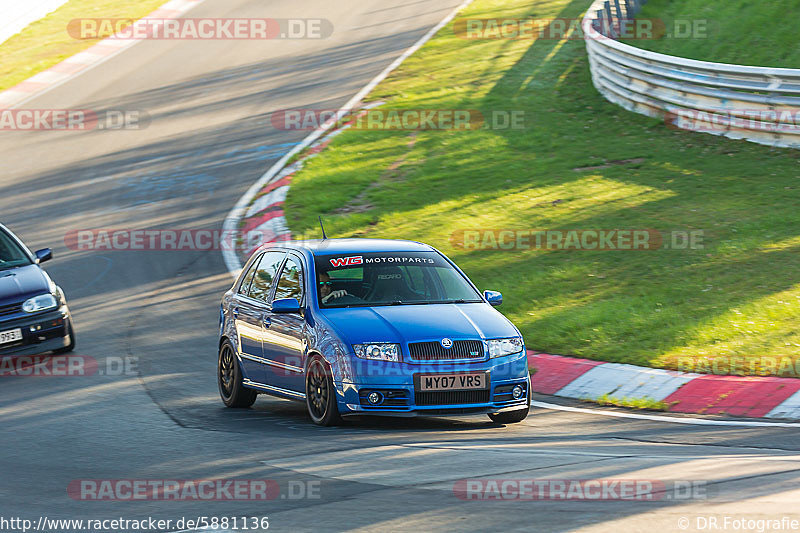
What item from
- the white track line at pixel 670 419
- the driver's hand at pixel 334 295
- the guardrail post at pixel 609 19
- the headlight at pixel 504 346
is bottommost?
the white track line at pixel 670 419

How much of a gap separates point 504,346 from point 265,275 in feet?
9.02

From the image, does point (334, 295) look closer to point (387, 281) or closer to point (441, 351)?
point (387, 281)

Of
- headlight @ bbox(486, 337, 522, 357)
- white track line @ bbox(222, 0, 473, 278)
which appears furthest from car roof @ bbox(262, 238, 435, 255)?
white track line @ bbox(222, 0, 473, 278)

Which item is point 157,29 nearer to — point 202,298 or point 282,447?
Result: point 202,298

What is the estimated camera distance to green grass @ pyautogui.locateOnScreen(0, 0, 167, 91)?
32.8m

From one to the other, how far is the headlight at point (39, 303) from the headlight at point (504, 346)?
6.23 meters

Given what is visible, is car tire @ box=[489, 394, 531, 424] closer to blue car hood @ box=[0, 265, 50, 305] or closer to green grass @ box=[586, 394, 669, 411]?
green grass @ box=[586, 394, 669, 411]

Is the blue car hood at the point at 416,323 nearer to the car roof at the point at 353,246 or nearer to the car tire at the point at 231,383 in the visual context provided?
the car roof at the point at 353,246

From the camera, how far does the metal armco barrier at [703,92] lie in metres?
18.0

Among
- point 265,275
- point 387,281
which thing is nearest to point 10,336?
point 265,275

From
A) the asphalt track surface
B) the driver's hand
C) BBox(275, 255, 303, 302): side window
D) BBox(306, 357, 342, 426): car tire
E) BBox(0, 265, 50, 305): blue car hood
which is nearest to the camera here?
the asphalt track surface

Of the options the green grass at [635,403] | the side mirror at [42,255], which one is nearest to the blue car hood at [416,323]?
the green grass at [635,403]

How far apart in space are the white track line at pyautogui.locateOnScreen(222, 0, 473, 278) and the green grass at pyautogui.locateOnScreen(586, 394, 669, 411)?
7408 millimetres

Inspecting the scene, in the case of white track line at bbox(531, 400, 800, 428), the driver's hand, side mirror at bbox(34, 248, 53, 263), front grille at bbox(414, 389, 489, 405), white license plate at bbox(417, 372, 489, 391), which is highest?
the driver's hand
